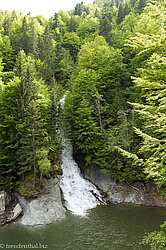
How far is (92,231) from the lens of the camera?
568 inches

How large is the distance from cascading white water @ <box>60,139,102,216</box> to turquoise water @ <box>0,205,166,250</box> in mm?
1412

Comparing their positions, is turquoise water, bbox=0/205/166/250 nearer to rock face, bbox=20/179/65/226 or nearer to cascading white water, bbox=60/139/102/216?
rock face, bbox=20/179/65/226

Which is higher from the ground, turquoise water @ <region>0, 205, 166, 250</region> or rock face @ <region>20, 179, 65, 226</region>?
rock face @ <region>20, 179, 65, 226</region>

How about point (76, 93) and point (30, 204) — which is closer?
point (30, 204)

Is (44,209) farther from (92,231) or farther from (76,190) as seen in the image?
(76,190)

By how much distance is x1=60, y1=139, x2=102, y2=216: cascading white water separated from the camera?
19109 millimetres

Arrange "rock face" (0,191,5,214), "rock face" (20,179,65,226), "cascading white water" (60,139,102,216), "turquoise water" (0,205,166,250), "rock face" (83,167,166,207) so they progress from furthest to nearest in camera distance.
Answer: "rock face" (83,167,166,207) → "cascading white water" (60,139,102,216) → "rock face" (0,191,5,214) → "rock face" (20,179,65,226) → "turquoise water" (0,205,166,250)

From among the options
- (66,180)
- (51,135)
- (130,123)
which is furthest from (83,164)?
(130,123)

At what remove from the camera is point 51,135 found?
70.8 ft

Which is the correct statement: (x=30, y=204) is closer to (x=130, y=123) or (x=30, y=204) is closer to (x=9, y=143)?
(x=9, y=143)

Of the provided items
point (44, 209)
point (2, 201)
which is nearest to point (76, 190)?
point (44, 209)

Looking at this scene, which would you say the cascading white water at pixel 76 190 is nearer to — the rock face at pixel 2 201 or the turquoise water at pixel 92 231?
the turquoise water at pixel 92 231

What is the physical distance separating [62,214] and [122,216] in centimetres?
555

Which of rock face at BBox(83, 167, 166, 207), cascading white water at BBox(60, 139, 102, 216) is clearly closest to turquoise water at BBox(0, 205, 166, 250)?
cascading white water at BBox(60, 139, 102, 216)
